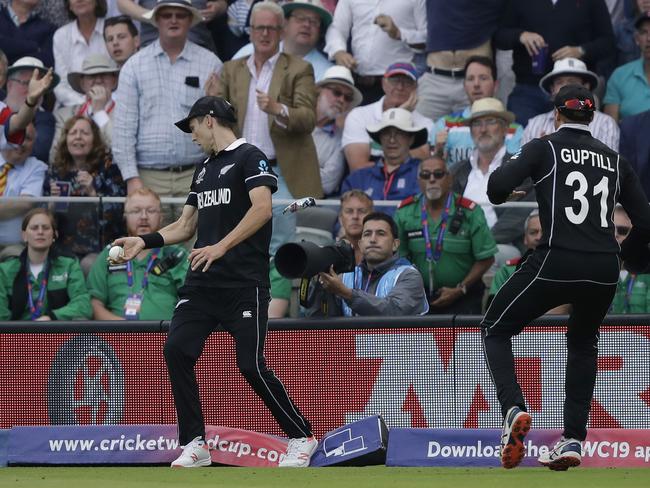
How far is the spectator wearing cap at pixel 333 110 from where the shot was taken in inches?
505

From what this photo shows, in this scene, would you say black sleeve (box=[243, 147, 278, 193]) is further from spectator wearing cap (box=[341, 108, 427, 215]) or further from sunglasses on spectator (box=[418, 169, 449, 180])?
spectator wearing cap (box=[341, 108, 427, 215])

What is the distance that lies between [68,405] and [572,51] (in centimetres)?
603

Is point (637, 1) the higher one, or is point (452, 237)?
point (637, 1)

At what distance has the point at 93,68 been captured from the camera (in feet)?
43.8

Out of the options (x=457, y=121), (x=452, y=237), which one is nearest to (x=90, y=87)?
(x=457, y=121)

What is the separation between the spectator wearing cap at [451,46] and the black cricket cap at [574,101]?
557 cm

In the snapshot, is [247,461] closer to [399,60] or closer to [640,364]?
[640,364]

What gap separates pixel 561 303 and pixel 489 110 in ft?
15.1

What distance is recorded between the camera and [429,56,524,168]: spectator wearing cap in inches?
481

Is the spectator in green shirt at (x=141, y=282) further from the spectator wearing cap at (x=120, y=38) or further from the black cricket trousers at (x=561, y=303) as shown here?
the black cricket trousers at (x=561, y=303)

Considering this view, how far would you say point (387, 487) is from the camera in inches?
269

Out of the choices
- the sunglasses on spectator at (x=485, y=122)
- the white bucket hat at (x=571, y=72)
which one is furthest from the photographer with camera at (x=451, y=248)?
the white bucket hat at (x=571, y=72)

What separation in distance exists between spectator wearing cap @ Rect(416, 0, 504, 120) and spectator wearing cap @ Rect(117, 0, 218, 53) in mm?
2212

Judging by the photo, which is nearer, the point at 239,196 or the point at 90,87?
the point at 239,196
